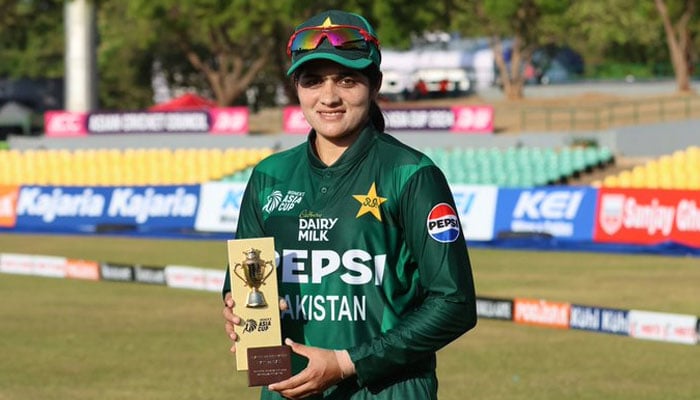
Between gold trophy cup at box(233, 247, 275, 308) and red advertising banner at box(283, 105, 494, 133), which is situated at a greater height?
gold trophy cup at box(233, 247, 275, 308)

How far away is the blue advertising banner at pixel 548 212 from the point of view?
90.3ft

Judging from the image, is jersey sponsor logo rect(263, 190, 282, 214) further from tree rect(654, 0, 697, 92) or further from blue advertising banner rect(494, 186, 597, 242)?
tree rect(654, 0, 697, 92)

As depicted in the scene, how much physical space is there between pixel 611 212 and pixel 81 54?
1298 inches

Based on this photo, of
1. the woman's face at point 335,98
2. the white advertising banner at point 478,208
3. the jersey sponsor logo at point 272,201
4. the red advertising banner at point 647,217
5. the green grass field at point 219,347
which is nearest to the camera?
the woman's face at point 335,98

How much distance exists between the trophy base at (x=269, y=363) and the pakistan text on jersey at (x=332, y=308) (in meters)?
0.24

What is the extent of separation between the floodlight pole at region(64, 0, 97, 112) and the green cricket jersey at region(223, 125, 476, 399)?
5210 centimetres

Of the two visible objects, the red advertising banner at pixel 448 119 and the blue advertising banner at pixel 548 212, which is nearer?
the blue advertising banner at pixel 548 212

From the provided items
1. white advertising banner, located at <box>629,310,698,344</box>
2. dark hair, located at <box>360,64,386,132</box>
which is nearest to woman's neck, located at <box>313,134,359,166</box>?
dark hair, located at <box>360,64,386,132</box>

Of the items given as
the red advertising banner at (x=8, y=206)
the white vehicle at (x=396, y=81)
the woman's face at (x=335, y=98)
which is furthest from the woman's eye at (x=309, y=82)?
the white vehicle at (x=396, y=81)

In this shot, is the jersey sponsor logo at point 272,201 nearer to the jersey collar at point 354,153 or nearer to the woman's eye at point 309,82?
the jersey collar at point 354,153

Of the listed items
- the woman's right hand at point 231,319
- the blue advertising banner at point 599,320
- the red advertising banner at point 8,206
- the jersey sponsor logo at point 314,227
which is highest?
the jersey sponsor logo at point 314,227

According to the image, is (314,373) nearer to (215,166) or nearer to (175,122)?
(215,166)

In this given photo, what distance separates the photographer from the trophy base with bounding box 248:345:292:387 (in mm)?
4254

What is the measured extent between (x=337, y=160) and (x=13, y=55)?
9073 centimetres
